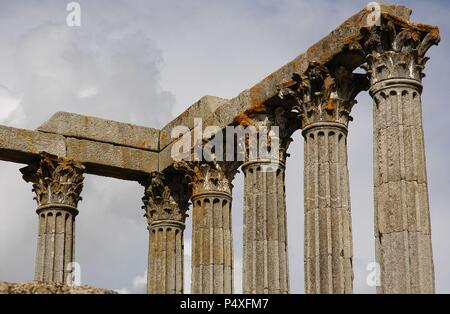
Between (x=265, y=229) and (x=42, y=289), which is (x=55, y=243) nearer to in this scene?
(x=265, y=229)

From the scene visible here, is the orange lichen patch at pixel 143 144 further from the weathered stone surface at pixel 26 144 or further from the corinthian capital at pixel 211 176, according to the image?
the corinthian capital at pixel 211 176

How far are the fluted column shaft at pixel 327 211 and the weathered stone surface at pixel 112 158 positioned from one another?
30.1 feet

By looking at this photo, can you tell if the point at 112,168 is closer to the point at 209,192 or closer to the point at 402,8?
the point at 209,192

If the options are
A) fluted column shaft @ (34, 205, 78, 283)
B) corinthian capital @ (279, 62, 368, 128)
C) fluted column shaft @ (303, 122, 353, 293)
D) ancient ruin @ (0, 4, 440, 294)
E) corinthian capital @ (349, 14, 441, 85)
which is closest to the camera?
ancient ruin @ (0, 4, 440, 294)

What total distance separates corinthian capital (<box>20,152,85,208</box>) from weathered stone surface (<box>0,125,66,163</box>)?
26 centimetres

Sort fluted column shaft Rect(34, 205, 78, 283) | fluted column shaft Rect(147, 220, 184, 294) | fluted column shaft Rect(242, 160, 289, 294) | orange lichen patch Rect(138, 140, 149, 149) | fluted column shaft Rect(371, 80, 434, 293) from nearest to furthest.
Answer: fluted column shaft Rect(371, 80, 434, 293), fluted column shaft Rect(242, 160, 289, 294), fluted column shaft Rect(34, 205, 78, 283), fluted column shaft Rect(147, 220, 184, 294), orange lichen patch Rect(138, 140, 149, 149)

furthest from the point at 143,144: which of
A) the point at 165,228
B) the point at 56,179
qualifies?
the point at 56,179

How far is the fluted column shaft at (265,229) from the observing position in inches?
1283

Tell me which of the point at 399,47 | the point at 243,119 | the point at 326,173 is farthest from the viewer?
the point at 243,119

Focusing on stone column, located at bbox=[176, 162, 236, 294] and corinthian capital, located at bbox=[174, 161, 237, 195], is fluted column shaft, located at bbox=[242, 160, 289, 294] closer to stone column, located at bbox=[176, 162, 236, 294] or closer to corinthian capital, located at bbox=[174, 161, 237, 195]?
corinthian capital, located at bbox=[174, 161, 237, 195]

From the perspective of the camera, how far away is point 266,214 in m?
33.2

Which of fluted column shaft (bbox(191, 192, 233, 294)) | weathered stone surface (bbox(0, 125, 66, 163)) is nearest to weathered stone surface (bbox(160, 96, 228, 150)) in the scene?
fluted column shaft (bbox(191, 192, 233, 294))

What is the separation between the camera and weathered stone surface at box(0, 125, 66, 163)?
37.9m

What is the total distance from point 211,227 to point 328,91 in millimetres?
7068
